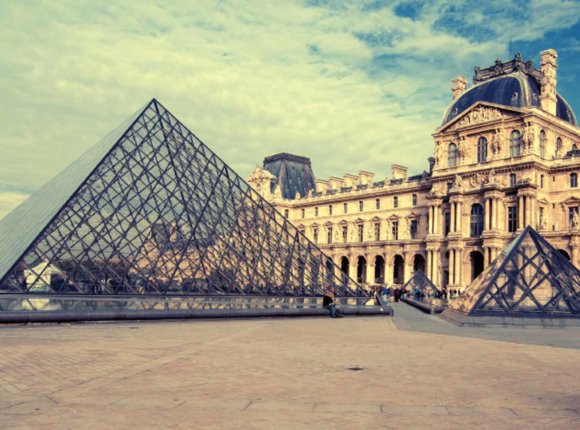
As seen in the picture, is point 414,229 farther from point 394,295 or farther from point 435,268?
point 394,295

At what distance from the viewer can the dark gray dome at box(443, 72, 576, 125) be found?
5541 cm

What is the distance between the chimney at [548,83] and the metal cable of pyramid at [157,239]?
3675cm

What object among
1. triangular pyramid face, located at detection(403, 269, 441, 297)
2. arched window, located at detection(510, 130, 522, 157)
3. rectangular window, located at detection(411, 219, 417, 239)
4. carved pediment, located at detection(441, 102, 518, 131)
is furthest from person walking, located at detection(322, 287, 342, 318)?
rectangular window, located at detection(411, 219, 417, 239)

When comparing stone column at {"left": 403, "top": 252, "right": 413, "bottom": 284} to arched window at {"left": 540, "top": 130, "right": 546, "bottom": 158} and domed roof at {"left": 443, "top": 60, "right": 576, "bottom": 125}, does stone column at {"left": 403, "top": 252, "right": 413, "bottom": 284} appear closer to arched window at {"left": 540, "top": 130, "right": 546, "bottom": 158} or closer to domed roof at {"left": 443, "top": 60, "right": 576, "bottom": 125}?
domed roof at {"left": 443, "top": 60, "right": 576, "bottom": 125}

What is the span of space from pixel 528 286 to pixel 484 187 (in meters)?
34.8

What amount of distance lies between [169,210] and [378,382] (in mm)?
19132

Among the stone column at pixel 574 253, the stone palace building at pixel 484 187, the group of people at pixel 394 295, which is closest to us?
the group of people at pixel 394 295

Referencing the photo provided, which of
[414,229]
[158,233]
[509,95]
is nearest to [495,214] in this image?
[509,95]

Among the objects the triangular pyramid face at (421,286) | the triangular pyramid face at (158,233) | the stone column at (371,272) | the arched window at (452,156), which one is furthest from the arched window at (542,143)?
the triangular pyramid face at (158,233)

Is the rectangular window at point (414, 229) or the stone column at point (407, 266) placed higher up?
the rectangular window at point (414, 229)

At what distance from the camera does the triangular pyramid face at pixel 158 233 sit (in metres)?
21.5

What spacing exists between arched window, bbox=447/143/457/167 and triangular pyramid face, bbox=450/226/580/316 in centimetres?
3743

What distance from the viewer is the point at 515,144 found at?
2153 inches

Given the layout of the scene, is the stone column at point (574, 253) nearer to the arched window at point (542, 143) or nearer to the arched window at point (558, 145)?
the arched window at point (542, 143)
